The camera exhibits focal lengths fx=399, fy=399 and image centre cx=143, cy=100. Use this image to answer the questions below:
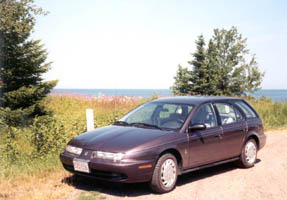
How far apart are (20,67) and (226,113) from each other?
9.82m

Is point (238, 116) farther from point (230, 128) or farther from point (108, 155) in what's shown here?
point (108, 155)

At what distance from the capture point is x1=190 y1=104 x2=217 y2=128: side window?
7.70m

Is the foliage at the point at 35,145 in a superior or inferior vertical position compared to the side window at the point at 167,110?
inferior

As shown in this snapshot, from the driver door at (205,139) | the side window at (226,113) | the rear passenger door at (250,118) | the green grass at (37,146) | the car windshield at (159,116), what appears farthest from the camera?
the rear passenger door at (250,118)

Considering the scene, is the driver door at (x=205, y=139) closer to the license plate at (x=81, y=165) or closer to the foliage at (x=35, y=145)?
the license plate at (x=81, y=165)

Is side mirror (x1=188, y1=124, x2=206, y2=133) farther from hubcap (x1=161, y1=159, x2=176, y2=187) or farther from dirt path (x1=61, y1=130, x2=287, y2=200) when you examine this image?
dirt path (x1=61, y1=130, x2=287, y2=200)

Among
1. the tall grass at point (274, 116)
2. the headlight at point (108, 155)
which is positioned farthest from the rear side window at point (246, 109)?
the tall grass at point (274, 116)

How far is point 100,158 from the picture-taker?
252 inches

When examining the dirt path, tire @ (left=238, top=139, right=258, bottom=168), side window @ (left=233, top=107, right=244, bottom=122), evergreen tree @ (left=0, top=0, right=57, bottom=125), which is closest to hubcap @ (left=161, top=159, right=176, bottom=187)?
the dirt path

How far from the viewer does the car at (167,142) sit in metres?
6.37

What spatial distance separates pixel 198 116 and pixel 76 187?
8.74 feet

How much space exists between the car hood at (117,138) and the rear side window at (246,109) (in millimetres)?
2803

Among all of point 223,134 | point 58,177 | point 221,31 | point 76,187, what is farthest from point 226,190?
point 221,31

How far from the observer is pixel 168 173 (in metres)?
6.73
